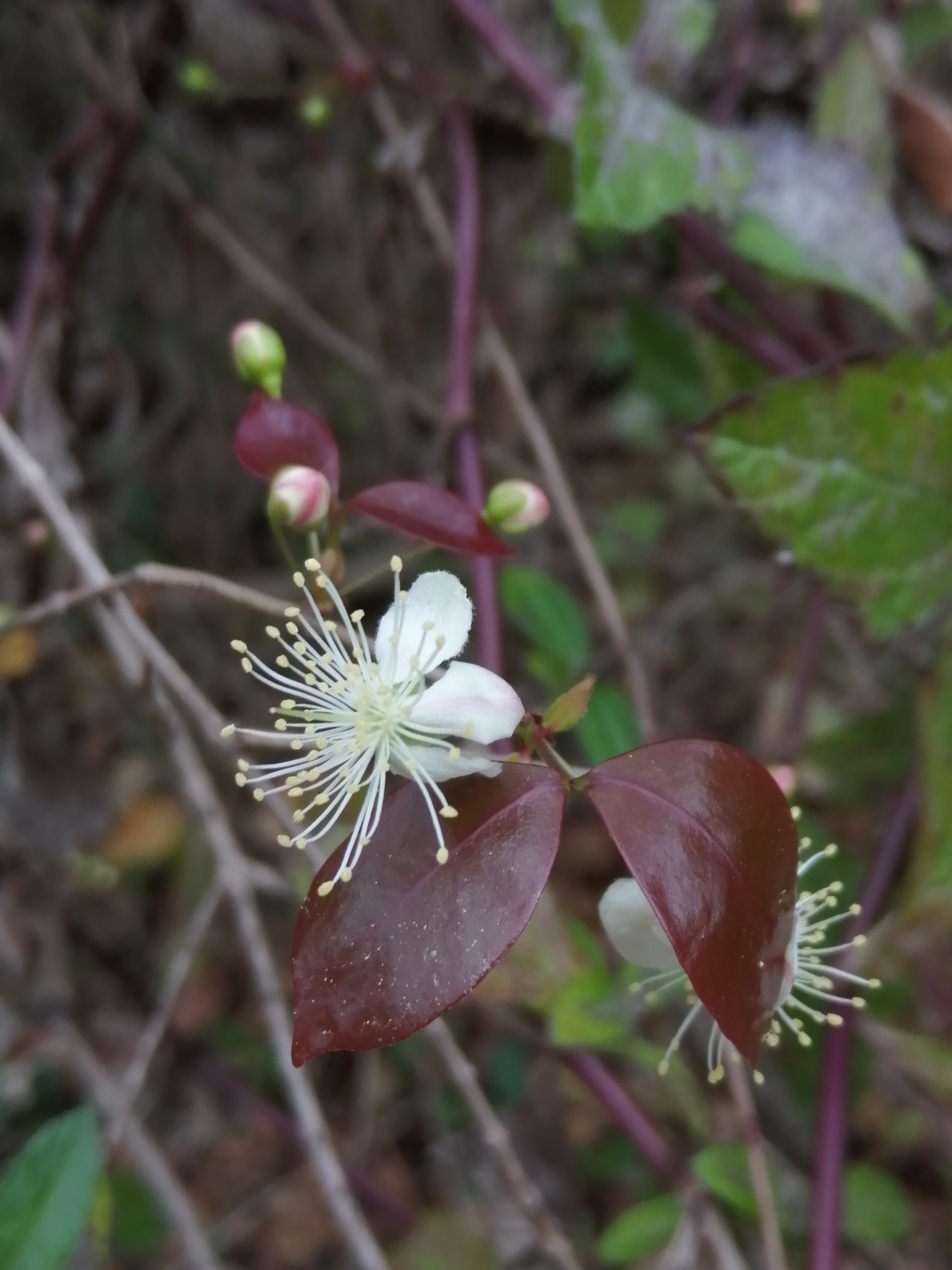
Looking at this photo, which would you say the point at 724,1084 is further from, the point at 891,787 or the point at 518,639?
the point at 518,639

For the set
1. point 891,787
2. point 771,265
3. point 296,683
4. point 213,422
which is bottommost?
point 213,422

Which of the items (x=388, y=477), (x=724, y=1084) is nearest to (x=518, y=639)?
(x=388, y=477)

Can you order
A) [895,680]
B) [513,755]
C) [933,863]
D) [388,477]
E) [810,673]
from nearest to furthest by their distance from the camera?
1. [513,755]
2. [933,863]
3. [810,673]
4. [895,680]
5. [388,477]

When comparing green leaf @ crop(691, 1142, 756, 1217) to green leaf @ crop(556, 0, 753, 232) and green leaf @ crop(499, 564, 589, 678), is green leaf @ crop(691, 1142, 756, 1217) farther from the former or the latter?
green leaf @ crop(556, 0, 753, 232)

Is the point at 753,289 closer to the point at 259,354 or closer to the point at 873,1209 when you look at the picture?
the point at 259,354

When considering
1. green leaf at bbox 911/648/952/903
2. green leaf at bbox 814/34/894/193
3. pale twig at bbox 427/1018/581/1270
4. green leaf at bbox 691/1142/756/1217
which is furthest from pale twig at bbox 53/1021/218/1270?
green leaf at bbox 814/34/894/193

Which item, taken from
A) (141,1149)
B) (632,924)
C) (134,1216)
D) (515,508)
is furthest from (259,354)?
(134,1216)
